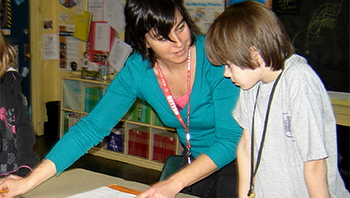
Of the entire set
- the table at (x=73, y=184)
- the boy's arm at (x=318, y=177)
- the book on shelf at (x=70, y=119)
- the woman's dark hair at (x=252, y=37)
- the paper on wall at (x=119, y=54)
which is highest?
the woman's dark hair at (x=252, y=37)

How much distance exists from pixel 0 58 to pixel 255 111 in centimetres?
114

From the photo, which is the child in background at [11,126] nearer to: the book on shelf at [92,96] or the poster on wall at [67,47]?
the book on shelf at [92,96]

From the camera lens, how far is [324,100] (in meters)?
0.98

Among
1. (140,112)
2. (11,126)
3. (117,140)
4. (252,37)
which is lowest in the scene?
(117,140)

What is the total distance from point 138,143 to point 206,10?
1509 mm

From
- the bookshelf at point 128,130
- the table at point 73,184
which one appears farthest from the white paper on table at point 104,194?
the bookshelf at point 128,130

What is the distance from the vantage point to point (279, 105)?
41.2 inches

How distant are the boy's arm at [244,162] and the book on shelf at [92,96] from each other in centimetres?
264

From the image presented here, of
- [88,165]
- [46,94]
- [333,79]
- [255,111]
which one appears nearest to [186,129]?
[255,111]

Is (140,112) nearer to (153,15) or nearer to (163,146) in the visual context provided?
(163,146)

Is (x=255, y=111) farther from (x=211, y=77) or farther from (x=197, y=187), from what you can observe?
(x=197, y=187)

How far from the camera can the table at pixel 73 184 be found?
1173 mm

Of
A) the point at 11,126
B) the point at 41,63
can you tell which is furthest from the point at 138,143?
the point at 11,126

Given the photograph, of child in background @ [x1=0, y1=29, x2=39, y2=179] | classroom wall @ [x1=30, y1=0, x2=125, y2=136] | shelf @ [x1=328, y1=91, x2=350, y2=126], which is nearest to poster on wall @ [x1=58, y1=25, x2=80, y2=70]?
classroom wall @ [x1=30, y1=0, x2=125, y2=136]
